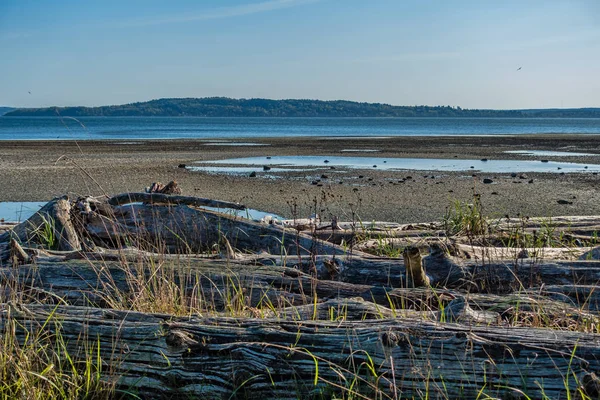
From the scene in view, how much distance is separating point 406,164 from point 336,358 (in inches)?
957

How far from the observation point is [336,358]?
297 centimetres

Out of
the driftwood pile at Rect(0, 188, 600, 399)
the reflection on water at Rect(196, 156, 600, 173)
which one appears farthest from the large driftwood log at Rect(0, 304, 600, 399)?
the reflection on water at Rect(196, 156, 600, 173)

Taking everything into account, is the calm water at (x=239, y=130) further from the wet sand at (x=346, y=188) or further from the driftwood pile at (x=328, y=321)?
the driftwood pile at (x=328, y=321)

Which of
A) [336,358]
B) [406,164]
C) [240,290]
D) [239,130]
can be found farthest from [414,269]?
[239,130]

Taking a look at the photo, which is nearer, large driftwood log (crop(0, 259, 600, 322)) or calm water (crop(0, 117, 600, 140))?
→ large driftwood log (crop(0, 259, 600, 322))

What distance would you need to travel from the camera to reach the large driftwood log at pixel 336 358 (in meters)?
2.79

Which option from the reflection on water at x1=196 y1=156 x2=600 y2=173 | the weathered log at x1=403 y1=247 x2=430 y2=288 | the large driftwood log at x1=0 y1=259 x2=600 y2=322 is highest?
the weathered log at x1=403 y1=247 x2=430 y2=288

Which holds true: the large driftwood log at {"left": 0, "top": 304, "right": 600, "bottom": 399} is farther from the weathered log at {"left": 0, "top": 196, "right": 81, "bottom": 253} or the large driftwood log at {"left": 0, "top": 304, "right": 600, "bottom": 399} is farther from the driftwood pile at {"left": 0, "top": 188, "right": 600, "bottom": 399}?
the weathered log at {"left": 0, "top": 196, "right": 81, "bottom": 253}

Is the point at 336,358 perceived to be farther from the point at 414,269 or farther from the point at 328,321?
the point at 414,269

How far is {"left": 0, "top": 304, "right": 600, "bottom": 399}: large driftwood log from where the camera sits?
110 inches

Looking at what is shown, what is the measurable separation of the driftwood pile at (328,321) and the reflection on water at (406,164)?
61.1 feet

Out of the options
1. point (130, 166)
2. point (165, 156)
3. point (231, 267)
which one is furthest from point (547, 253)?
point (165, 156)

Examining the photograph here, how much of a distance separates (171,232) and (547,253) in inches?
145

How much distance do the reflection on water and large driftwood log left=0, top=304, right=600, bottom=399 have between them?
20.3 metres
